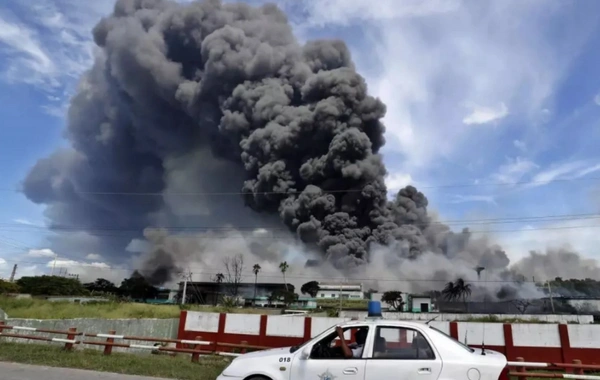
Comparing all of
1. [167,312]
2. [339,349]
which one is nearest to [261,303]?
[167,312]

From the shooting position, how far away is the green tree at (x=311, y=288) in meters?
93.3

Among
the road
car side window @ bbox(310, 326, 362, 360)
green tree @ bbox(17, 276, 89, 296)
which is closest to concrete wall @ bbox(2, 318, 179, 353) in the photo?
the road

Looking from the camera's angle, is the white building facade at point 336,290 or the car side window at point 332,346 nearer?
the car side window at point 332,346

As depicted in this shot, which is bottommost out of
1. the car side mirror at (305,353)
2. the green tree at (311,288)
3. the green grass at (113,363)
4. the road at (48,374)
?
the road at (48,374)

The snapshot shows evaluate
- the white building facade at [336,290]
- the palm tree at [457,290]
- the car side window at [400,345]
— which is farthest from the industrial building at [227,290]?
the car side window at [400,345]

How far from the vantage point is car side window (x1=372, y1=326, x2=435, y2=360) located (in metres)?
5.37

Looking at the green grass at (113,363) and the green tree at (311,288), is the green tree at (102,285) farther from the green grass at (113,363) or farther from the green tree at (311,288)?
the green grass at (113,363)

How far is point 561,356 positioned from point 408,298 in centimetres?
5575

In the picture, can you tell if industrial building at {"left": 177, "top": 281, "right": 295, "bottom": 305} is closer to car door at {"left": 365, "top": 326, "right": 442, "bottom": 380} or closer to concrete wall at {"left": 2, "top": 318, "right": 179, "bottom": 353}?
concrete wall at {"left": 2, "top": 318, "right": 179, "bottom": 353}

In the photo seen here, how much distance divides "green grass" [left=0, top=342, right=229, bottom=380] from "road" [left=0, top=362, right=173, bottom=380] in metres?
0.48

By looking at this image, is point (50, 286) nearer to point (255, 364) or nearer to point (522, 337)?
point (522, 337)

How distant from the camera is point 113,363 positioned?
11.1 m

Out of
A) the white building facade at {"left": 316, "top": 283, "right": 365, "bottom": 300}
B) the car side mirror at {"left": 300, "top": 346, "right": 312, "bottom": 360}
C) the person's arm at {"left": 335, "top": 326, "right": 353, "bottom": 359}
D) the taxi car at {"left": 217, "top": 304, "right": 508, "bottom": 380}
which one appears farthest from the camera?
the white building facade at {"left": 316, "top": 283, "right": 365, "bottom": 300}

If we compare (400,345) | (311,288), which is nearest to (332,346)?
(400,345)
